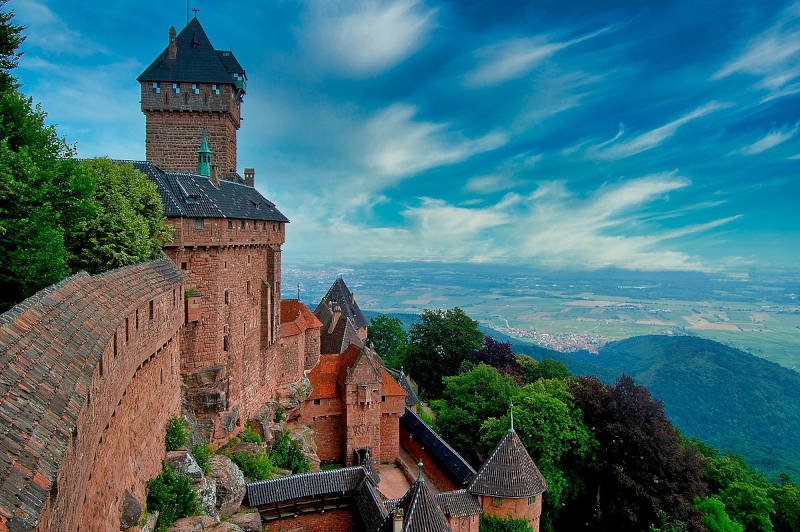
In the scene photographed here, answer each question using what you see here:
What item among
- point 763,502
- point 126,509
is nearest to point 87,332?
point 126,509

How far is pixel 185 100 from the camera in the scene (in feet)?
83.6

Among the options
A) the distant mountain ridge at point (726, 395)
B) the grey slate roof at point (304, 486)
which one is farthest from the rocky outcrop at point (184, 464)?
the distant mountain ridge at point (726, 395)

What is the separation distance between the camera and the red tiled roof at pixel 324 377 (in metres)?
31.3

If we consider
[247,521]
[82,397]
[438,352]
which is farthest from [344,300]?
[82,397]

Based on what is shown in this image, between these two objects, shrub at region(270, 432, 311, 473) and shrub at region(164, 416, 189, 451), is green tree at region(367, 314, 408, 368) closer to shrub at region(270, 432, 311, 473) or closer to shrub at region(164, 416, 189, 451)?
shrub at region(270, 432, 311, 473)

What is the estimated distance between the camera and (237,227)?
73.5 ft

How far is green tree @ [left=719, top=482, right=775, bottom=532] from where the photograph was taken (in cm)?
3206

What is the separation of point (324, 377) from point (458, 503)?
1256 cm

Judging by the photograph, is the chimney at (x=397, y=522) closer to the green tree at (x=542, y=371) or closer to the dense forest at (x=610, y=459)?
the dense forest at (x=610, y=459)

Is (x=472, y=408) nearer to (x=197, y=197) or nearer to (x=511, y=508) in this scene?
(x=511, y=508)

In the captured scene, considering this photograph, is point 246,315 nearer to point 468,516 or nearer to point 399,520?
point 399,520

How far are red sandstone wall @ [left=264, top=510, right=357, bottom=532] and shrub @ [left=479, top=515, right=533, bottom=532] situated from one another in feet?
21.1

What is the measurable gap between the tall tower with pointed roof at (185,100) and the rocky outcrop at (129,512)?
1912cm

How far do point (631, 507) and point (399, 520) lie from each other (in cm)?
1858
